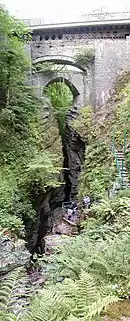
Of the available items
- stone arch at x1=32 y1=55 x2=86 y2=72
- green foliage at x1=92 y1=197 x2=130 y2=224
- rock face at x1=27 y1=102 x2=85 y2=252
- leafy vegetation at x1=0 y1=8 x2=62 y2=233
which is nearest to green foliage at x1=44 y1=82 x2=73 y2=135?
rock face at x1=27 y1=102 x2=85 y2=252

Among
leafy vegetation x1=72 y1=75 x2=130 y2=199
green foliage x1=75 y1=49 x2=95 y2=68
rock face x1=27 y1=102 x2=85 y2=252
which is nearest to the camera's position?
leafy vegetation x1=72 y1=75 x2=130 y2=199

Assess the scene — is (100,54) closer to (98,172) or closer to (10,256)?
(98,172)

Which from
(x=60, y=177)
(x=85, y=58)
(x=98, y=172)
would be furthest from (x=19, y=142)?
(x=85, y=58)

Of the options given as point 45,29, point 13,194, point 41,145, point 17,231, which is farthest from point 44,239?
point 45,29

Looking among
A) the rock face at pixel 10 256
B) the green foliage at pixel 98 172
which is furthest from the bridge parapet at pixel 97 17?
the rock face at pixel 10 256

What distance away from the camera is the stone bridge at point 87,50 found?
66.9 ft

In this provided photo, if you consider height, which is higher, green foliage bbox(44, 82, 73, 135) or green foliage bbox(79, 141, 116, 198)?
green foliage bbox(44, 82, 73, 135)

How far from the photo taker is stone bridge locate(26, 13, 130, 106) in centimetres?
2039

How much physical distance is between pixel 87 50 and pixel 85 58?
464mm

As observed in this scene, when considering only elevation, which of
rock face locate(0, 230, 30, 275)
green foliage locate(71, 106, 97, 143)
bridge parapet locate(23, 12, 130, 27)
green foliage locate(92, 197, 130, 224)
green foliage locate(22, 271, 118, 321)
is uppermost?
bridge parapet locate(23, 12, 130, 27)

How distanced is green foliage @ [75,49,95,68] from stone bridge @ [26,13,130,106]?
3.7 inches

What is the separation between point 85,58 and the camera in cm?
2083

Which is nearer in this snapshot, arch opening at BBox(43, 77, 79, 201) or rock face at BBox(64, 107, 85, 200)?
rock face at BBox(64, 107, 85, 200)

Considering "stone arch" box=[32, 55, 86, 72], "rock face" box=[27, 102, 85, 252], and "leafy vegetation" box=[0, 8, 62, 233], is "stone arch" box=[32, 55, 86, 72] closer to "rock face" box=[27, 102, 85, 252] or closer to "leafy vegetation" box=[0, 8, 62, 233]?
"rock face" box=[27, 102, 85, 252]
